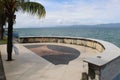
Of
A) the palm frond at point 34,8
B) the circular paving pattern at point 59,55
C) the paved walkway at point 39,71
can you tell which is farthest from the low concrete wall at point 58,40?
the paved walkway at point 39,71

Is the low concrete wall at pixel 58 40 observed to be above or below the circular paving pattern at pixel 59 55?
above

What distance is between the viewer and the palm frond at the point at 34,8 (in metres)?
12.0

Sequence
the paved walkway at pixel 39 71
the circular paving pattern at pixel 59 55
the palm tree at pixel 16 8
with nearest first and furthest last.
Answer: the paved walkway at pixel 39 71 → the palm tree at pixel 16 8 → the circular paving pattern at pixel 59 55

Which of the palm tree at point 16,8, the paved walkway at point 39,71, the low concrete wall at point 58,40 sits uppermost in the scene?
the palm tree at point 16,8

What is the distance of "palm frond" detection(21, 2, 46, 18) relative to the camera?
12.0 m

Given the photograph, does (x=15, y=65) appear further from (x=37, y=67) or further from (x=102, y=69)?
(x=102, y=69)

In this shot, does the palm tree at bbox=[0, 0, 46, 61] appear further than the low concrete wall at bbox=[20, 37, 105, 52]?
No

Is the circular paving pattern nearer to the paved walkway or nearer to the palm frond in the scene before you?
the paved walkway

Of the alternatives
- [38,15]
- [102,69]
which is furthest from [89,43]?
[102,69]

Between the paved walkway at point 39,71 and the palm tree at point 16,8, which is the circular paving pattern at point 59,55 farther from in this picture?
the palm tree at point 16,8

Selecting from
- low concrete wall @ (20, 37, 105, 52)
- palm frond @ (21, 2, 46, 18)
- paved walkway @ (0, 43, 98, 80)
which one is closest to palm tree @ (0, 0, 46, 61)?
palm frond @ (21, 2, 46, 18)

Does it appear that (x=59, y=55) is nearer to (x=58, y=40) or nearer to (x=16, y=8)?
(x=16, y=8)

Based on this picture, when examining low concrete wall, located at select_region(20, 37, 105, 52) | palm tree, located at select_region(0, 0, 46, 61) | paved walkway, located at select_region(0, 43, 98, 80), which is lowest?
paved walkway, located at select_region(0, 43, 98, 80)

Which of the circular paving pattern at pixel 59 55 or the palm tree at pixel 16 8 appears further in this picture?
the circular paving pattern at pixel 59 55
